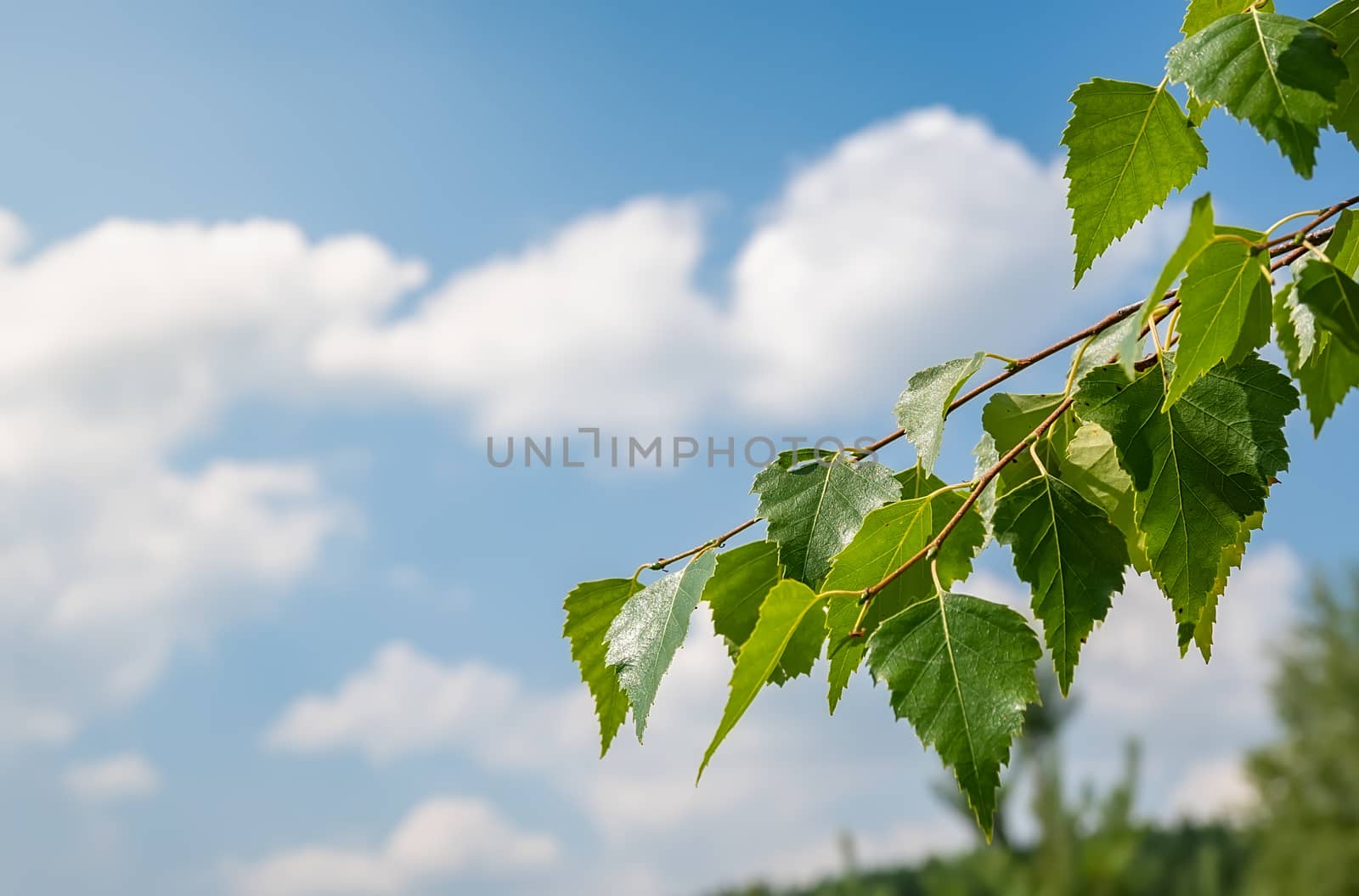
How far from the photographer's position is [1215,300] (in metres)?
0.76

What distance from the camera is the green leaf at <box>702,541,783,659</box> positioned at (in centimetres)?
99

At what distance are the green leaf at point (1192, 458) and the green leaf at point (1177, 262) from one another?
5.7 inches

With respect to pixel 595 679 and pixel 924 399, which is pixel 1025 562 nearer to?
pixel 924 399

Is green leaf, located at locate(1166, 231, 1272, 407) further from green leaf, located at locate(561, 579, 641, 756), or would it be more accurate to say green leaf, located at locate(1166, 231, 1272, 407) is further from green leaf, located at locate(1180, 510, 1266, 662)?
green leaf, located at locate(561, 579, 641, 756)

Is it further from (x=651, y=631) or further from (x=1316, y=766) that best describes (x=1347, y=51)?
(x=1316, y=766)

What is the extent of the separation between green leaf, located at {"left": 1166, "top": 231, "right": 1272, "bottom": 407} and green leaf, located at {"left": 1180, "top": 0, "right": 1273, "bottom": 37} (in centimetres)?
34

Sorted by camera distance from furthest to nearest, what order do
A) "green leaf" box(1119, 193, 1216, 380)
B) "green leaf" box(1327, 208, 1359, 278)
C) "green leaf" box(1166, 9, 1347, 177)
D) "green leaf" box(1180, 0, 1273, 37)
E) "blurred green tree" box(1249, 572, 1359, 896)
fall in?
"blurred green tree" box(1249, 572, 1359, 896) < "green leaf" box(1180, 0, 1273, 37) < "green leaf" box(1327, 208, 1359, 278) < "green leaf" box(1166, 9, 1347, 177) < "green leaf" box(1119, 193, 1216, 380)

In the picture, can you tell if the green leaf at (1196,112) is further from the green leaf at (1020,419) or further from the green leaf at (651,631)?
the green leaf at (651,631)

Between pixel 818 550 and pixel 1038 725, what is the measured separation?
13.3m

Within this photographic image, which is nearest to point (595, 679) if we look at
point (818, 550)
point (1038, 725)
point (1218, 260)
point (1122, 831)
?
point (818, 550)

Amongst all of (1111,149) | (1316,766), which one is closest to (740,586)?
(1111,149)

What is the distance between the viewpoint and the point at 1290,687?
18.8m

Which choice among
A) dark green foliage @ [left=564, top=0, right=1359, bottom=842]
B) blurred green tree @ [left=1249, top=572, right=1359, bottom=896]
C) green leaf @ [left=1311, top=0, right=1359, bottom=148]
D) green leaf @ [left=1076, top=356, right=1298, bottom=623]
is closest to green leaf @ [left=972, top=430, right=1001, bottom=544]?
dark green foliage @ [left=564, top=0, right=1359, bottom=842]

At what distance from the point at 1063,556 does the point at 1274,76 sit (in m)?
0.37
